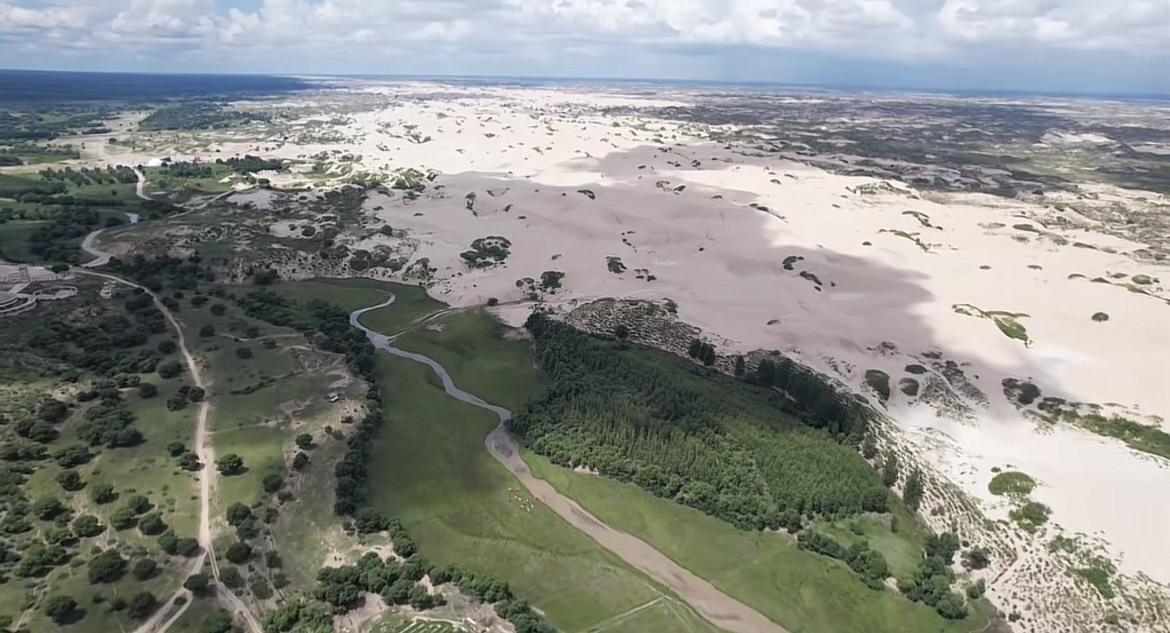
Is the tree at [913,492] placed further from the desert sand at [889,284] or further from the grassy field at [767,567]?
the grassy field at [767,567]

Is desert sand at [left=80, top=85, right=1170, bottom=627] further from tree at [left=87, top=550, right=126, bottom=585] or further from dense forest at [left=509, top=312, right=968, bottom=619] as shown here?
tree at [left=87, top=550, right=126, bottom=585]

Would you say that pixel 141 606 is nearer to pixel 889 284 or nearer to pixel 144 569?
pixel 144 569

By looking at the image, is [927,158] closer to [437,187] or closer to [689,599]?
[437,187]

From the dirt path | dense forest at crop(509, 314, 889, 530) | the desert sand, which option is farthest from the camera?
the desert sand

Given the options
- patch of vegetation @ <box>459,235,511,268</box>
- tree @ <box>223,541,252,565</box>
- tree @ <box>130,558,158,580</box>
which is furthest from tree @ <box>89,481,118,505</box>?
patch of vegetation @ <box>459,235,511,268</box>

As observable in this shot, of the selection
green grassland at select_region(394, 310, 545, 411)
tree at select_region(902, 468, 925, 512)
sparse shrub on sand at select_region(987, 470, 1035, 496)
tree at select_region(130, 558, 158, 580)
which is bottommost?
tree at select_region(902, 468, 925, 512)

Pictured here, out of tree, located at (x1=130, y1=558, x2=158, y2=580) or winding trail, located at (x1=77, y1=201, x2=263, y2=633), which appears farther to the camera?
tree, located at (x1=130, y1=558, x2=158, y2=580)
